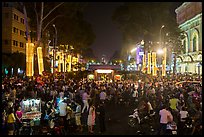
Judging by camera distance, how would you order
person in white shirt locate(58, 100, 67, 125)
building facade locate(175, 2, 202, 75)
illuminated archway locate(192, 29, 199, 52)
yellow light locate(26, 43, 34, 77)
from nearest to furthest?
person in white shirt locate(58, 100, 67, 125)
yellow light locate(26, 43, 34, 77)
building facade locate(175, 2, 202, 75)
illuminated archway locate(192, 29, 199, 52)

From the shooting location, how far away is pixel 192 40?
81438mm

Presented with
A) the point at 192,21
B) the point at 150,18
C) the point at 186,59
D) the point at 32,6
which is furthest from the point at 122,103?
the point at 186,59

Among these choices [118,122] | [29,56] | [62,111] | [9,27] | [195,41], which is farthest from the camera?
[195,41]

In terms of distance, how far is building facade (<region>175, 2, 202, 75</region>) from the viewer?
7506 cm

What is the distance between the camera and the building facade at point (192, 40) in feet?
246

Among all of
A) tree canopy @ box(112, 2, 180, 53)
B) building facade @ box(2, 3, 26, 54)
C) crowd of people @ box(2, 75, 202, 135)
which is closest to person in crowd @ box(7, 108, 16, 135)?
crowd of people @ box(2, 75, 202, 135)

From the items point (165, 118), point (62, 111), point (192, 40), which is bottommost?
point (165, 118)

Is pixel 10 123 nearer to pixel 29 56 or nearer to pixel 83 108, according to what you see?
pixel 83 108

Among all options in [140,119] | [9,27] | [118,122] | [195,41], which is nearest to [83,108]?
[118,122]

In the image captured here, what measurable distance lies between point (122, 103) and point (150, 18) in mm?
32387

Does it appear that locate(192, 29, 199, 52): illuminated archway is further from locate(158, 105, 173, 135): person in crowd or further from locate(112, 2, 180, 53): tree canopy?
locate(158, 105, 173, 135): person in crowd

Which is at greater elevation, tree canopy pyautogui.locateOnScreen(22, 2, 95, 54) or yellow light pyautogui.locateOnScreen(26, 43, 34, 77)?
tree canopy pyautogui.locateOnScreen(22, 2, 95, 54)

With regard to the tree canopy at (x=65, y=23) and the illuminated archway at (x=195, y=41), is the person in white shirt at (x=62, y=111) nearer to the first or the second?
the tree canopy at (x=65, y=23)

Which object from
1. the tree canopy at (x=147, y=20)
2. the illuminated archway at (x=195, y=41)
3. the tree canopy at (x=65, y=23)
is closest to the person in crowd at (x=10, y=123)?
the tree canopy at (x=65, y=23)
